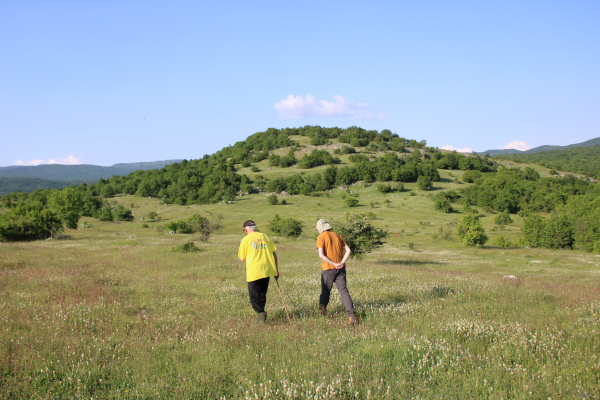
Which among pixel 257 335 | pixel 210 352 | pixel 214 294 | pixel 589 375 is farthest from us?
pixel 214 294

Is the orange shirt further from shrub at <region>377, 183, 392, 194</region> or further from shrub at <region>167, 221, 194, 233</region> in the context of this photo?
shrub at <region>377, 183, 392, 194</region>

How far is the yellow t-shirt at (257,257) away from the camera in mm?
8328

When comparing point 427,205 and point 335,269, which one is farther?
point 427,205

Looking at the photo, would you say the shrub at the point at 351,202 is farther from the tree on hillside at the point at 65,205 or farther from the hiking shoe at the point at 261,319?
the hiking shoe at the point at 261,319

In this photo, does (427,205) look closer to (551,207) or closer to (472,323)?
(551,207)

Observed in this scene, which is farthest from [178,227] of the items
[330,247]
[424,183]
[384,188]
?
[424,183]

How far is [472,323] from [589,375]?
2.43 meters

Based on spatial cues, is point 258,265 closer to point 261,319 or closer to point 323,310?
point 261,319

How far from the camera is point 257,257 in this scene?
8375mm

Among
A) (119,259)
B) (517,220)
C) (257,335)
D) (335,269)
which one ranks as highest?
(335,269)

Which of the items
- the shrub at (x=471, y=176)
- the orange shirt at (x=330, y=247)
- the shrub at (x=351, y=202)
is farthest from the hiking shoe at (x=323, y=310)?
the shrub at (x=471, y=176)

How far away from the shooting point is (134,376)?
18.1 ft

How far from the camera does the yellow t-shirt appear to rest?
328 inches

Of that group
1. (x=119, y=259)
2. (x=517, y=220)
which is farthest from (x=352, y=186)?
(x=119, y=259)
